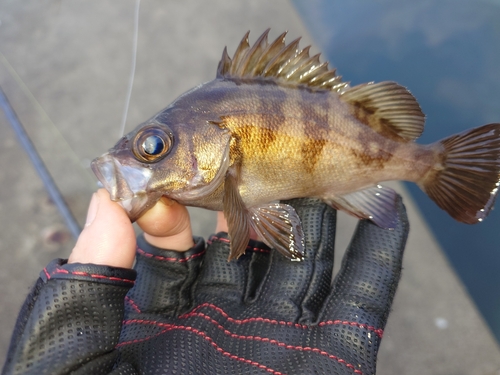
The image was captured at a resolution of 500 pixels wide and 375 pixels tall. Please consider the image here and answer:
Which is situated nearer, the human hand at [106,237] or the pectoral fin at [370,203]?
the human hand at [106,237]

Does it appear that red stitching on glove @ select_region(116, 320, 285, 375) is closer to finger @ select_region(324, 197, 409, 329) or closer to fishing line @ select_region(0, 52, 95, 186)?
finger @ select_region(324, 197, 409, 329)

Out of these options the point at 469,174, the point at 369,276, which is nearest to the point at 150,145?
the point at 369,276

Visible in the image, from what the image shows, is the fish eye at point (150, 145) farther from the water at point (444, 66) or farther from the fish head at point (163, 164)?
the water at point (444, 66)

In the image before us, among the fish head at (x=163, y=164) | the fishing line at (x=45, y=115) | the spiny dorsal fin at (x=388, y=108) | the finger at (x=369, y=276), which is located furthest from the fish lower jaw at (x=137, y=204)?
the fishing line at (x=45, y=115)

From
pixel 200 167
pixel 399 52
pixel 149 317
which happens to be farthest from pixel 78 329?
pixel 399 52

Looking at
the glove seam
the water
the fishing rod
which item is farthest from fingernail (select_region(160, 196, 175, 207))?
the water
